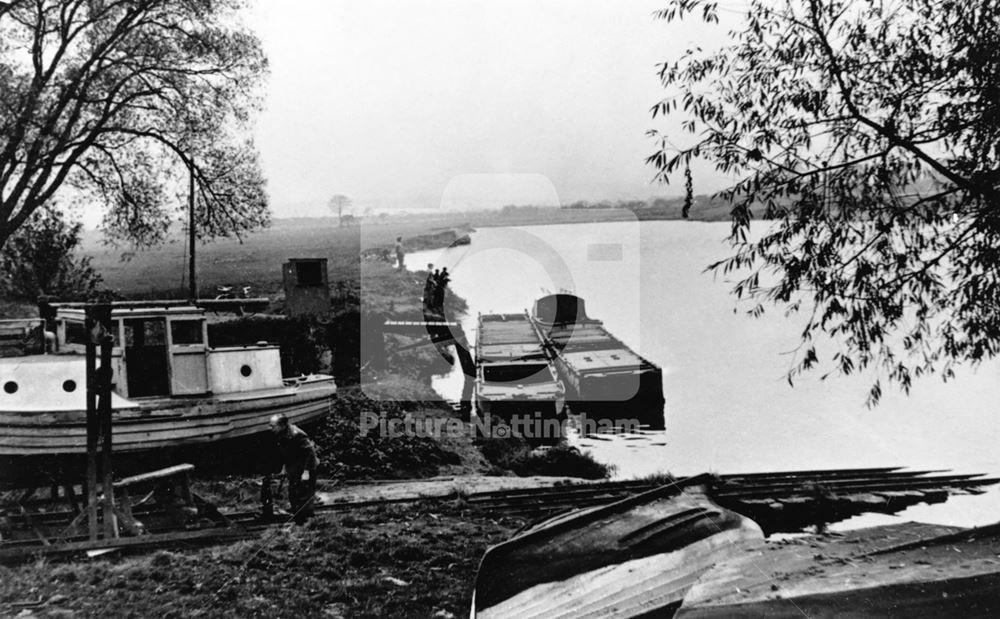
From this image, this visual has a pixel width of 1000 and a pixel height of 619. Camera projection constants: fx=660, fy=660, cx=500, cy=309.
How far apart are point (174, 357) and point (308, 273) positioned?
69.7 inches

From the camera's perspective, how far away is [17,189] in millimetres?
6293

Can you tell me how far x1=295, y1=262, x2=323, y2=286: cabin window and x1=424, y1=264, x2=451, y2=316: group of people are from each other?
3.55m

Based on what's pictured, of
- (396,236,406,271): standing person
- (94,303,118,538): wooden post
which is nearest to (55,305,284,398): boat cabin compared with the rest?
(94,303,118,538): wooden post

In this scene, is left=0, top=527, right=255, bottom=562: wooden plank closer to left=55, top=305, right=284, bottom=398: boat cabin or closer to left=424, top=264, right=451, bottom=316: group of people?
left=55, top=305, right=284, bottom=398: boat cabin

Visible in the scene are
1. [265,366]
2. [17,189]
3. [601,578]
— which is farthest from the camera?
[265,366]

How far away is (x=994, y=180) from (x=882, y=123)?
806 millimetres

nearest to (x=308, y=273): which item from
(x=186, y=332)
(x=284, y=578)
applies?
(x=186, y=332)

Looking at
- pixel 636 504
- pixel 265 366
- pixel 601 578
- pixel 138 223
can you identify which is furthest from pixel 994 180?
pixel 138 223

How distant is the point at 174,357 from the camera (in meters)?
7.25

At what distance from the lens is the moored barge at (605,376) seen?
41.0ft

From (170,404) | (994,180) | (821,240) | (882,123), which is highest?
(882,123)

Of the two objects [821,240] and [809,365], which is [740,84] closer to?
[821,240]

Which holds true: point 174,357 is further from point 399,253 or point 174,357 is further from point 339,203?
point 399,253

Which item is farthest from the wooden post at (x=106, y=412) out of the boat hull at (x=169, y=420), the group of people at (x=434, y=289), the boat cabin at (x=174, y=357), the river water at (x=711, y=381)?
the group of people at (x=434, y=289)
